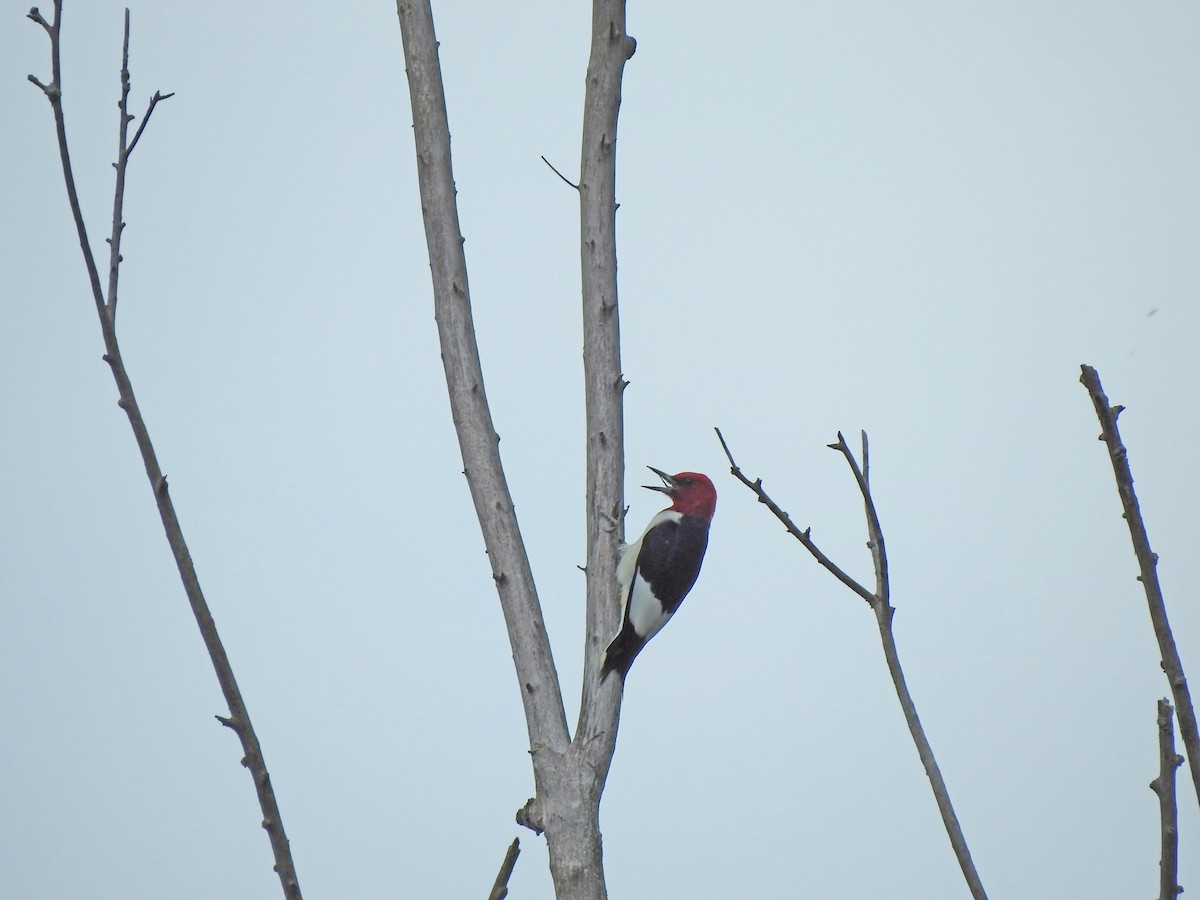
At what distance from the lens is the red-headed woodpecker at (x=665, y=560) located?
3.53 metres

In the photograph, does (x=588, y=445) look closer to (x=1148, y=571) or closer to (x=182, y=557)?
(x=182, y=557)

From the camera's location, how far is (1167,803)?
41.8 inches

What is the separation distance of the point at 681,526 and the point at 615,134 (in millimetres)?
1564

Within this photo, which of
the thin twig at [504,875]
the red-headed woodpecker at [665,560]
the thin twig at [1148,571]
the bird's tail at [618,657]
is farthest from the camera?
the red-headed woodpecker at [665,560]

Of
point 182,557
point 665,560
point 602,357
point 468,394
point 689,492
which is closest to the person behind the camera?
point 182,557

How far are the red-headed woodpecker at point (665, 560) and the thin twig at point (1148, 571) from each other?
212cm

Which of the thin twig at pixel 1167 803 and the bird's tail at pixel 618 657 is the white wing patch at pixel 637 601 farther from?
the thin twig at pixel 1167 803

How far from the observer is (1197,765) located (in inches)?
38.7

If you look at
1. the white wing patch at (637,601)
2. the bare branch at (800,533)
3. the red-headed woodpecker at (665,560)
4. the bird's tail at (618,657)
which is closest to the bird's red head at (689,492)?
the red-headed woodpecker at (665,560)

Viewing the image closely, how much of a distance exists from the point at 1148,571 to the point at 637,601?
8.59ft

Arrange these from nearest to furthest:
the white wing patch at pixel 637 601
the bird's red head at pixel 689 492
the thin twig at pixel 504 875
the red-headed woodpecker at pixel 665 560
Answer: the thin twig at pixel 504 875 < the white wing patch at pixel 637 601 < the red-headed woodpecker at pixel 665 560 < the bird's red head at pixel 689 492

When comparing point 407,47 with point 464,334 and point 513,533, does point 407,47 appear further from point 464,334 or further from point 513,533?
point 513,533

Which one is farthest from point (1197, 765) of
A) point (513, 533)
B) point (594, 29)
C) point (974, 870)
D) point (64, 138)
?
point (594, 29)

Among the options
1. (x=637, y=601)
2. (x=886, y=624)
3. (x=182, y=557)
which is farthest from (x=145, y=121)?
(x=637, y=601)
